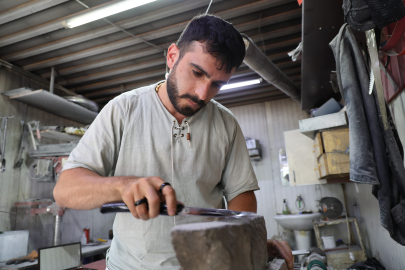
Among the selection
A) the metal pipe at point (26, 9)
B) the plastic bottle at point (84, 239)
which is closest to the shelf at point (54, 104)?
the metal pipe at point (26, 9)

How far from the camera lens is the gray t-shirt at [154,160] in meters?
1.01

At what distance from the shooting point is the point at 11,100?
3906 mm

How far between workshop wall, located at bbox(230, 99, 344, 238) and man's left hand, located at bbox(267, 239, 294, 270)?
173 inches

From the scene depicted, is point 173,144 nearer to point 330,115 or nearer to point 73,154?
point 73,154

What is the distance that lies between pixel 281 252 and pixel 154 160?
23.7 inches

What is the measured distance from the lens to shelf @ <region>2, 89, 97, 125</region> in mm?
3766

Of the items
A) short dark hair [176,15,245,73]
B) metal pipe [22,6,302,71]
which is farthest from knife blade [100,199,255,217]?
metal pipe [22,6,302,71]

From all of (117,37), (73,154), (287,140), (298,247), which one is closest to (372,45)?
(73,154)

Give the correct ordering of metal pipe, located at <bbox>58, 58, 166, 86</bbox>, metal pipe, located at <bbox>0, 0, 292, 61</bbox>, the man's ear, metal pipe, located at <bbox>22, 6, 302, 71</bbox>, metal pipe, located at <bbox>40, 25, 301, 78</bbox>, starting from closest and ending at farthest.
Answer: the man's ear → metal pipe, located at <bbox>0, 0, 292, 61</bbox> → metal pipe, located at <bbox>22, 6, 302, 71</bbox> → metal pipe, located at <bbox>40, 25, 301, 78</bbox> → metal pipe, located at <bbox>58, 58, 166, 86</bbox>

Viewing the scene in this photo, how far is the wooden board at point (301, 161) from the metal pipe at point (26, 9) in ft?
11.0

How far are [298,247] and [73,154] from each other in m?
4.47

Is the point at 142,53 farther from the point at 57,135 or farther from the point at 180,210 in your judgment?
the point at 180,210

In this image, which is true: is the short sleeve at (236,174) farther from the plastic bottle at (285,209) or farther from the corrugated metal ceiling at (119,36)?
the plastic bottle at (285,209)

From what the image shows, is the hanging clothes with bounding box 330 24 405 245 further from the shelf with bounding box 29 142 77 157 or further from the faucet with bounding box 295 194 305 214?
the faucet with bounding box 295 194 305 214
